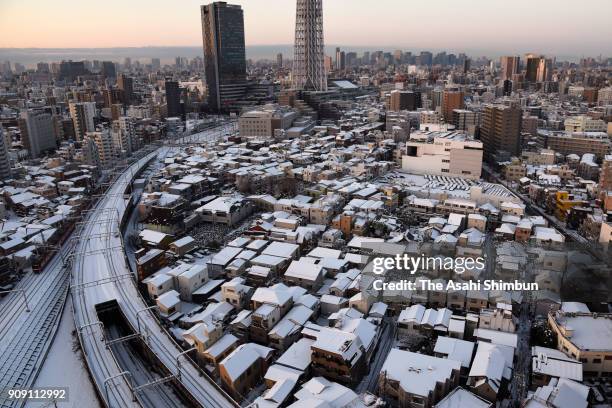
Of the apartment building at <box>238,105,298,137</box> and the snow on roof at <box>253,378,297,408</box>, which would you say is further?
the apartment building at <box>238,105,298,137</box>

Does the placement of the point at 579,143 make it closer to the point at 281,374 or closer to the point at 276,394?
the point at 281,374

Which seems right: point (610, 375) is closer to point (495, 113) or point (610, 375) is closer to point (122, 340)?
point (122, 340)

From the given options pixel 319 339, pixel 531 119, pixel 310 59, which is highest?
pixel 310 59

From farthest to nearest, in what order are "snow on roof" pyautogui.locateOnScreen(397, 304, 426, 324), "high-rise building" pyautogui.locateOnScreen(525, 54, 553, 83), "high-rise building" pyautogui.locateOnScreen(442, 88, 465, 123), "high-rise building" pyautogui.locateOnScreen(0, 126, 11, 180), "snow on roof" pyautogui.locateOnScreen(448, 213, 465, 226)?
"high-rise building" pyautogui.locateOnScreen(525, 54, 553, 83), "high-rise building" pyautogui.locateOnScreen(442, 88, 465, 123), "high-rise building" pyautogui.locateOnScreen(0, 126, 11, 180), "snow on roof" pyautogui.locateOnScreen(448, 213, 465, 226), "snow on roof" pyautogui.locateOnScreen(397, 304, 426, 324)

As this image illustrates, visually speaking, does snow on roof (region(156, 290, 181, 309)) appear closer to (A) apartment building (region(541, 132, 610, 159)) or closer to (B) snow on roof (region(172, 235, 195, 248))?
(B) snow on roof (region(172, 235, 195, 248))

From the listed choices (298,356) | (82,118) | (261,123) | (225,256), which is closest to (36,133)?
(82,118)

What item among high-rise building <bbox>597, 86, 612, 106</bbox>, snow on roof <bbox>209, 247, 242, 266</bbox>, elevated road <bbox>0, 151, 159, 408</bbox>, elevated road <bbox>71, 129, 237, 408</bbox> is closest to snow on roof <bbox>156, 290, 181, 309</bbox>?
elevated road <bbox>71, 129, 237, 408</bbox>

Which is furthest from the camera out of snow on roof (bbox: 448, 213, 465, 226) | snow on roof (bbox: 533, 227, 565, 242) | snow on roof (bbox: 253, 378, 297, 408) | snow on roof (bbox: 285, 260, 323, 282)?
snow on roof (bbox: 448, 213, 465, 226)

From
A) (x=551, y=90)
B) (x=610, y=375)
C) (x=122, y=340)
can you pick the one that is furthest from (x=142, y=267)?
(x=551, y=90)
